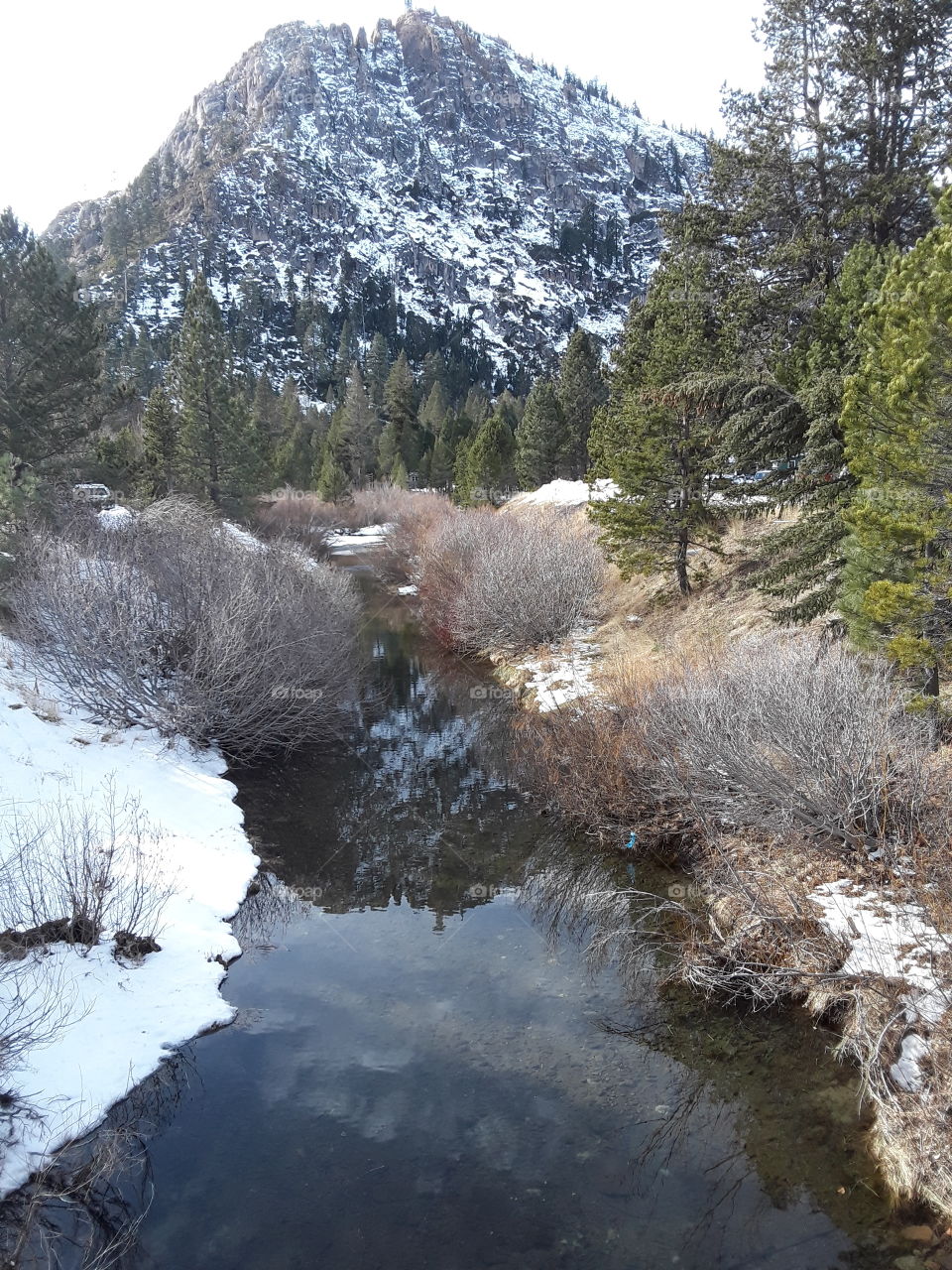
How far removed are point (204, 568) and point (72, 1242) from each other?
11.9m

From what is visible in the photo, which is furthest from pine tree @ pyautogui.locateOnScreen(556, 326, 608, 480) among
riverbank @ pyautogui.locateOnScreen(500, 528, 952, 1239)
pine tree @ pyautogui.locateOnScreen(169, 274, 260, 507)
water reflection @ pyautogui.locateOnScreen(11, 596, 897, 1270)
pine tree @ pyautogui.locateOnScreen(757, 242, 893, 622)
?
water reflection @ pyautogui.locateOnScreen(11, 596, 897, 1270)

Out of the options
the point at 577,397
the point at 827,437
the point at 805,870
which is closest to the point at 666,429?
the point at 827,437

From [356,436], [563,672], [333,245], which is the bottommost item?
[563,672]

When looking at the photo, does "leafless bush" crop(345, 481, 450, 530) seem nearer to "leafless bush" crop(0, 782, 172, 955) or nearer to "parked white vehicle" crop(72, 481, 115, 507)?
"parked white vehicle" crop(72, 481, 115, 507)

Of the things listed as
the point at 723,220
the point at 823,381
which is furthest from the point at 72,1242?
the point at 723,220

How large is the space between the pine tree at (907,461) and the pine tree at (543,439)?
117ft

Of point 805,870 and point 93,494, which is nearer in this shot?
point 805,870

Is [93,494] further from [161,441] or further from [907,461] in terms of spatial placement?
[907,461]

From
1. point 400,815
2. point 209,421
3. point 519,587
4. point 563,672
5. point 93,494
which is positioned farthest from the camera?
point 209,421

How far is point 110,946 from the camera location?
841 centimetres

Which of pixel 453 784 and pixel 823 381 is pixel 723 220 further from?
pixel 453 784

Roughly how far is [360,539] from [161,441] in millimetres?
16446

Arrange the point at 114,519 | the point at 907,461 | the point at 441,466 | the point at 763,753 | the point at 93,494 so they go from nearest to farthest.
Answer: the point at 907,461
the point at 763,753
the point at 114,519
the point at 93,494
the point at 441,466

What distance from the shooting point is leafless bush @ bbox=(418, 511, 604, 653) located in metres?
22.0
